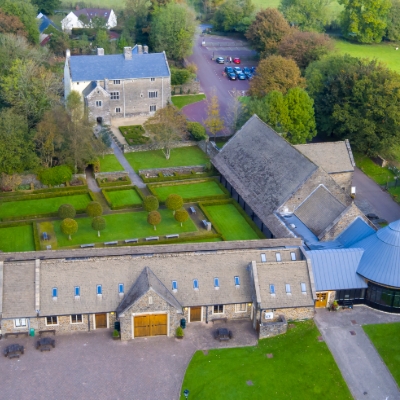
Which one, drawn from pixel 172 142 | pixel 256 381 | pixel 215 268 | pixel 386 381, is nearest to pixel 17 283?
pixel 215 268

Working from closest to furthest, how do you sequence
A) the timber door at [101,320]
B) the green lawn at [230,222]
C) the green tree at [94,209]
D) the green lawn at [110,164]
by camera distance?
the timber door at [101,320] → the green lawn at [230,222] → the green tree at [94,209] → the green lawn at [110,164]

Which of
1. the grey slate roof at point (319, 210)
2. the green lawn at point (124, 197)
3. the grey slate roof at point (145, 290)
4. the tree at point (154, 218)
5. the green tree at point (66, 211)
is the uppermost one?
the grey slate roof at point (319, 210)

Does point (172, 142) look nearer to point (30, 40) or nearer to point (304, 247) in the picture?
point (304, 247)

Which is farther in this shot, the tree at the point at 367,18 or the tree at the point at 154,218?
the tree at the point at 367,18

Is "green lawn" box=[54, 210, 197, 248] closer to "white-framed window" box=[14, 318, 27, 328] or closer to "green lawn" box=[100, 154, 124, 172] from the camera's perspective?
"green lawn" box=[100, 154, 124, 172]

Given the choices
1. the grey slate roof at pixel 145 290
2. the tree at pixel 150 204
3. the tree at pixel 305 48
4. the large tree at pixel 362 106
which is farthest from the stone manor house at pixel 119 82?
the grey slate roof at pixel 145 290

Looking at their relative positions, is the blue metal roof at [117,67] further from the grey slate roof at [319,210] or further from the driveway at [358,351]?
the driveway at [358,351]

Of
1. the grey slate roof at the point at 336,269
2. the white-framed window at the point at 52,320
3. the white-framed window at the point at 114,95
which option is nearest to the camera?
the white-framed window at the point at 52,320

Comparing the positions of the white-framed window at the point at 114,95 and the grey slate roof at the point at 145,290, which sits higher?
the grey slate roof at the point at 145,290
